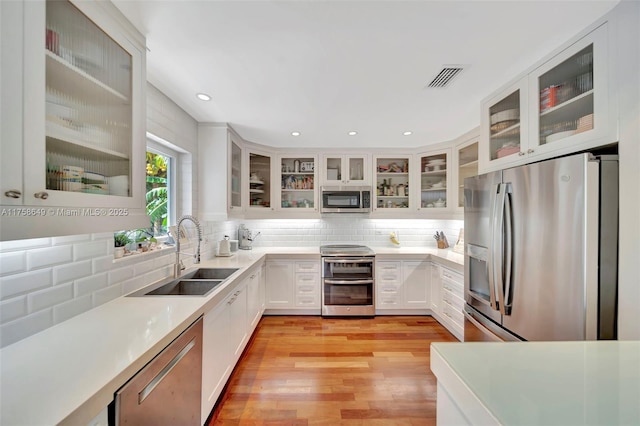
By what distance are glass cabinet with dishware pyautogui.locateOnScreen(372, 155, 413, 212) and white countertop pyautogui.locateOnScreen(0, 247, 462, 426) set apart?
288cm

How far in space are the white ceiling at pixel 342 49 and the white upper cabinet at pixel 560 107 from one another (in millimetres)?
103

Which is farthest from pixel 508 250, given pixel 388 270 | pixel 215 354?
pixel 215 354

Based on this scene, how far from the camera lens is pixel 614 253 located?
3.81ft

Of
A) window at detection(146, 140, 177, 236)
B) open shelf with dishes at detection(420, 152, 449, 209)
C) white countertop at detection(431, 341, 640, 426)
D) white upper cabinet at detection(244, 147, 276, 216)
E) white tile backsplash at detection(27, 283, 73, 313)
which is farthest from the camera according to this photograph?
open shelf with dishes at detection(420, 152, 449, 209)

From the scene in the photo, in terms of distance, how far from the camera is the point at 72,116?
970mm

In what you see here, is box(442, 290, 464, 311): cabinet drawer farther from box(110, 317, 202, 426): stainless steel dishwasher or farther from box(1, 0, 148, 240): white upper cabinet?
box(1, 0, 148, 240): white upper cabinet

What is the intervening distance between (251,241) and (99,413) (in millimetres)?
2945

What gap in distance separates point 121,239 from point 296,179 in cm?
238

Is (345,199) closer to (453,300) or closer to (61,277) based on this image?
(453,300)

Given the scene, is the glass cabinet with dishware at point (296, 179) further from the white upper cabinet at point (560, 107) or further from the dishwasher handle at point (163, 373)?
the dishwasher handle at point (163, 373)

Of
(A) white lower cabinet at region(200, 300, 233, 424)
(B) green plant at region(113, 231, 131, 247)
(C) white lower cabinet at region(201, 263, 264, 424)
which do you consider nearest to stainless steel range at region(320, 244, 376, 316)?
(C) white lower cabinet at region(201, 263, 264, 424)

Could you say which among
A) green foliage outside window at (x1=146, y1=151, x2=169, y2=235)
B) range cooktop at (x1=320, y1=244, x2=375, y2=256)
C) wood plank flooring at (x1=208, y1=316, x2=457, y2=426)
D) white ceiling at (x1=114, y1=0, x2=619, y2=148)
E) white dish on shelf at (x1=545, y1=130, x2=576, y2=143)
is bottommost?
wood plank flooring at (x1=208, y1=316, x2=457, y2=426)

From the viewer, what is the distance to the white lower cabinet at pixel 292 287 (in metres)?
3.31

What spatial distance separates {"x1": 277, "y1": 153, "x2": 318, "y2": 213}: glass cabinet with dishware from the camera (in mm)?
3703
